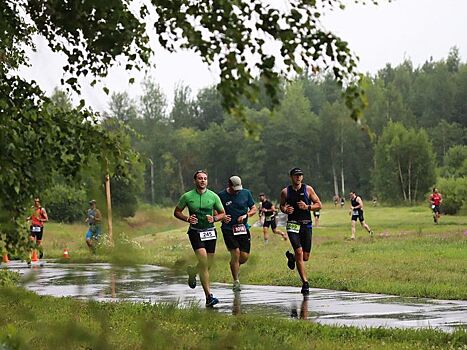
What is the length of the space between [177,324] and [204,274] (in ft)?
0.95

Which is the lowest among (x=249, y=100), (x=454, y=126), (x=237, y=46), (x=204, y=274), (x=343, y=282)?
(x=343, y=282)

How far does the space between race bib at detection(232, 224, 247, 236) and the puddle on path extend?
992 millimetres

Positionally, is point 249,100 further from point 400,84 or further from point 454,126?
point 400,84

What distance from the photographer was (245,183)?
13850 cm

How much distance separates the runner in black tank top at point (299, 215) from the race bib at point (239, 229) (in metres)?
0.74

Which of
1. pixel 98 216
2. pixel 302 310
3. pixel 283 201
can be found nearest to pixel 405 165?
pixel 283 201

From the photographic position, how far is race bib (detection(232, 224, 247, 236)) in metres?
15.6

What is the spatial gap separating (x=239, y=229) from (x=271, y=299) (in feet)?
5.29

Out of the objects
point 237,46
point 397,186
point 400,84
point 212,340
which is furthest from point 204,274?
point 400,84

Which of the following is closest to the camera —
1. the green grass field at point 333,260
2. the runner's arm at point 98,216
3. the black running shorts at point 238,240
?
the runner's arm at point 98,216

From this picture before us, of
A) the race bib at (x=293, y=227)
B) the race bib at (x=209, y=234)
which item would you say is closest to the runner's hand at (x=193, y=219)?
the race bib at (x=209, y=234)

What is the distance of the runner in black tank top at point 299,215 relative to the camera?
15.4 metres

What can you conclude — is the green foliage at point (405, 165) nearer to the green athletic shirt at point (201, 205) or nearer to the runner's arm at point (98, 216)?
the green athletic shirt at point (201, 205)

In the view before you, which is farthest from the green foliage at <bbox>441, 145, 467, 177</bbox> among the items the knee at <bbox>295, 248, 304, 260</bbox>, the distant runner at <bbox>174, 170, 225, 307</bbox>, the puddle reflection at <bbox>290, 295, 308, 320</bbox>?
the puddle reflection at <bbox>290, 295, 308, 320</bbox>
